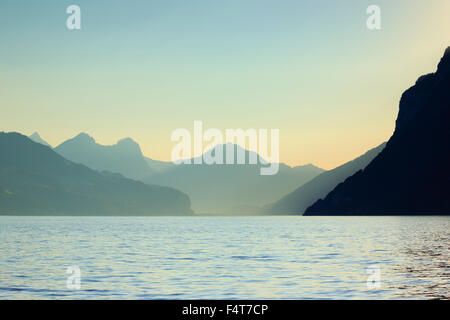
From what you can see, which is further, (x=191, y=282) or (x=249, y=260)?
(x=249, y=260)

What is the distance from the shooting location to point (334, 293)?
3459 centimetres

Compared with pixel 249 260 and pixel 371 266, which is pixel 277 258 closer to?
pixel 249 260

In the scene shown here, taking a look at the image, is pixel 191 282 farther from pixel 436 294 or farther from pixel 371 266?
pixel 371 266

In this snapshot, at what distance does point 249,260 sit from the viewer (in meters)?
59.3

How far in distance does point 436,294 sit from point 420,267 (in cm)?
1692
